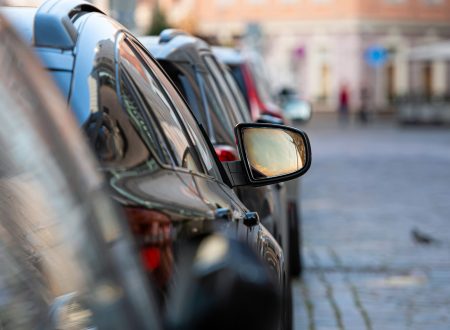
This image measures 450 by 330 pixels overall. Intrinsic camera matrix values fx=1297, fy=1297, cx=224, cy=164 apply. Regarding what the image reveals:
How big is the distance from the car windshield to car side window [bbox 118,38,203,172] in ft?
3.50

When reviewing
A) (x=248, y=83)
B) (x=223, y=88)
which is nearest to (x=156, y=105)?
(x=223, y=88)

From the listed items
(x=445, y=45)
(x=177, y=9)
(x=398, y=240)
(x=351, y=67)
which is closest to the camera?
(x=398, y=240)

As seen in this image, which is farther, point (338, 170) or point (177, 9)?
point (177, 9)

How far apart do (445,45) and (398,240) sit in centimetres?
3905

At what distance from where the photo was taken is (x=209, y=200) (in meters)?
2.71

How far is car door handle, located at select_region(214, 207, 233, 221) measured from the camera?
261 centimetres

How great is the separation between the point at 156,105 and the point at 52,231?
51.7 inches

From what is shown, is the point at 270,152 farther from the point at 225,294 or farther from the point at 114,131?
the point at 225,294

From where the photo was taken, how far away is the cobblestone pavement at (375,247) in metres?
7.54

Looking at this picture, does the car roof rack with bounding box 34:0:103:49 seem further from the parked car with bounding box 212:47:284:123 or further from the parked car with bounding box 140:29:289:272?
the parked car with bounding box 212:47:284:123

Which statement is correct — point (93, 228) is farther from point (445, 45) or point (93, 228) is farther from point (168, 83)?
point (445, 45)

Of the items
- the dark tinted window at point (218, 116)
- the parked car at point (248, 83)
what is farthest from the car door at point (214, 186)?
the parked car at point (248, 83)

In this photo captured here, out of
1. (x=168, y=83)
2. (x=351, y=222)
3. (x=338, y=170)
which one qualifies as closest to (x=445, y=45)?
(x=338, y=170)

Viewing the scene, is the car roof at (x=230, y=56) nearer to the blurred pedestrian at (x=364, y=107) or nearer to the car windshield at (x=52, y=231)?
the car windshield at (x=52, y=231)
